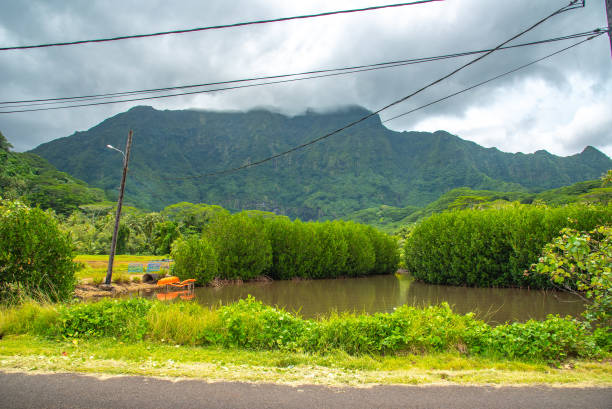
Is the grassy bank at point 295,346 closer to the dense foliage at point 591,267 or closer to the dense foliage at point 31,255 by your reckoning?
the dense foliage at point 591,267

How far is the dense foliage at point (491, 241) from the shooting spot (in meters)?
24.6

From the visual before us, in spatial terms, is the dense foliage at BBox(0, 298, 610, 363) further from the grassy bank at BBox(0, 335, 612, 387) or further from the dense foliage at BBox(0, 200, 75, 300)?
the dense foliage at BBox(0, 200, 75, 300)

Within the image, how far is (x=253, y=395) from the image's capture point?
4465mm

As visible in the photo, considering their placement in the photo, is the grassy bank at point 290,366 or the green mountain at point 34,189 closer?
Result: the grassy bank at point 290,366

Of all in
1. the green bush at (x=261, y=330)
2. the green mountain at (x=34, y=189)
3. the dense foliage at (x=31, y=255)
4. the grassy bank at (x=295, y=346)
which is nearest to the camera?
the grassy bank at (x=295, y=346)

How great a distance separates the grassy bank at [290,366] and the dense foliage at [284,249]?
21.1 meters

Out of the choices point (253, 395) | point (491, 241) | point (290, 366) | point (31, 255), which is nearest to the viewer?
point (253, 395)

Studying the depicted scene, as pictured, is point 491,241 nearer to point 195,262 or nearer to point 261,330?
point 195,262

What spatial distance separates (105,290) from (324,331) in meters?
19.6

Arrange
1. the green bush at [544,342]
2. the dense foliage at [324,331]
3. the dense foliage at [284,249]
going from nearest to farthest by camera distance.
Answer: the green bush at [544,342]
the dense foliage at [324,331]
the dense foliage at [284,249]

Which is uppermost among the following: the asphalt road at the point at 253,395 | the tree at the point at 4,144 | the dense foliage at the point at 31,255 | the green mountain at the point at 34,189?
the tree at the point at 4,144

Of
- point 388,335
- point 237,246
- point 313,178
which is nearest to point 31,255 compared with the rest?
point 388,335

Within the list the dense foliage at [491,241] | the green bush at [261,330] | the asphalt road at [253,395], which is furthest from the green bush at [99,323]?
the dense foliage at [491,241]

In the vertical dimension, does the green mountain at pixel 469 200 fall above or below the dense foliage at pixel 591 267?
above
